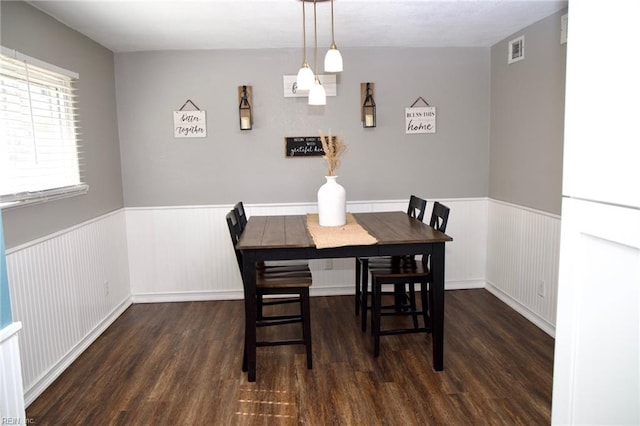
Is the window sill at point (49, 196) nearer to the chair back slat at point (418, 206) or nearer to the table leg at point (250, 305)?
the table leg at point (250, 305)

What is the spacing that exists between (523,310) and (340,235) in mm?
Result: 1860

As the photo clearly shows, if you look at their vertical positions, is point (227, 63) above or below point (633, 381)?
above

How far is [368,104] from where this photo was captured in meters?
4.15

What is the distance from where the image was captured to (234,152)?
4.19m

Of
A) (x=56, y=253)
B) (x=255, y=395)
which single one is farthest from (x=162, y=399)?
(x=56, y=253)

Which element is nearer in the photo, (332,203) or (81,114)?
(332,203)

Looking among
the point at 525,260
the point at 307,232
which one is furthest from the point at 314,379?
the point at 525,260

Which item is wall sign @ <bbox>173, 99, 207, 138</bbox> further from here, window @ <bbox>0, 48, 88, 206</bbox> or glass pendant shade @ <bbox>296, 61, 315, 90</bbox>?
glass pendant shade @ <bbox>296, 61, 315, 90</bbox>

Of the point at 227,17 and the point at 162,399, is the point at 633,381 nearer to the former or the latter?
the point at 162,399

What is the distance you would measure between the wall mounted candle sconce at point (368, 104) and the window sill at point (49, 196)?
2.37 m

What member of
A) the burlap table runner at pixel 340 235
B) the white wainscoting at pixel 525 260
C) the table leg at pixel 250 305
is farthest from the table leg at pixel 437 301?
the table leg at pixel 250 305

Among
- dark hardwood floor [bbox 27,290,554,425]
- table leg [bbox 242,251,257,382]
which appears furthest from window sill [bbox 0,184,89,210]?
table leg [bbox 242,251,257,382]

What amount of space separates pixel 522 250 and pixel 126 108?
11.9ft

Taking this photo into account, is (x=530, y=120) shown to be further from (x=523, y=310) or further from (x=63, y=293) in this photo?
(x=63, y=293)
